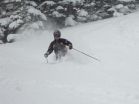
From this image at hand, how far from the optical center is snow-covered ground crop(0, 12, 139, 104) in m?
8.11

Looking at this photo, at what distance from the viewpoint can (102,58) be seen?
11695 mm

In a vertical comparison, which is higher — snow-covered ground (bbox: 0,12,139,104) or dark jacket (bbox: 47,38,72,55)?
dark jacket (bbox: 47,38,72,55)

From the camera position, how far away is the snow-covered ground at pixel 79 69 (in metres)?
8.11

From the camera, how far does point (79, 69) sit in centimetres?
1054

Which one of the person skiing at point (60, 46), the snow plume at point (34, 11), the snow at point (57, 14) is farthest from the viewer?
the snow at point (57, 14)

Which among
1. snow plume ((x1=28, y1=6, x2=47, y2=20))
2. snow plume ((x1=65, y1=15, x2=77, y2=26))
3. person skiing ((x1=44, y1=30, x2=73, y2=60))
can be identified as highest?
snow plume ((x1=28, y1=6, x2=47, y2=20))

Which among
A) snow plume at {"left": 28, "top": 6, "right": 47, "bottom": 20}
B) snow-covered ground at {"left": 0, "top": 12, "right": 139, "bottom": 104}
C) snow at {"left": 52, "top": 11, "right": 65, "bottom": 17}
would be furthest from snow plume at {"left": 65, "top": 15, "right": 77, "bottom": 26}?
snow plume at {"left": 28, "top": 6, "right": 47, "bottom": 20}

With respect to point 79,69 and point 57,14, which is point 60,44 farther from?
point 57,14

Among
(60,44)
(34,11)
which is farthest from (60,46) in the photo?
(34,11)

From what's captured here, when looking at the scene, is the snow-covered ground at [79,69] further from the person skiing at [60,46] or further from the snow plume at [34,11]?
the snow plume at [34,11]

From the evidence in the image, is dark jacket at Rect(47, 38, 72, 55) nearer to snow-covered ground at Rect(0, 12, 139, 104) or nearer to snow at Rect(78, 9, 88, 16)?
snow-covered ground at Rect(0, 12, 139, 104)

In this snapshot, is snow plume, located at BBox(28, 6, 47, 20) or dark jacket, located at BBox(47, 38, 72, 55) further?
snow plume, located at BBox(28, 6, 47, 20)

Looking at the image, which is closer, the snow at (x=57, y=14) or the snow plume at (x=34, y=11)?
the snow plume at (x=34, y=11)

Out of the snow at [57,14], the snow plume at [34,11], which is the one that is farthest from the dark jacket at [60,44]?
the snow at [57,14]
